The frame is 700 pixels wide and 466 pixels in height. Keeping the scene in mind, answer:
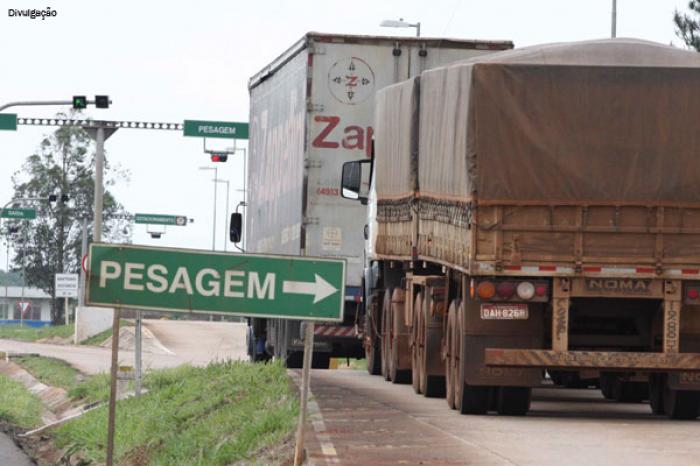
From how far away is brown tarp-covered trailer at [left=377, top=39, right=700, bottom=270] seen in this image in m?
15.7

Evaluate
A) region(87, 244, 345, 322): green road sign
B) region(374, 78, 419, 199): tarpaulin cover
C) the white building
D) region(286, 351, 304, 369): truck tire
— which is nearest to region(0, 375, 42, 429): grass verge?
region(286, 351, 304, 369): truck tire

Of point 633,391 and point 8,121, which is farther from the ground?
point 8,121

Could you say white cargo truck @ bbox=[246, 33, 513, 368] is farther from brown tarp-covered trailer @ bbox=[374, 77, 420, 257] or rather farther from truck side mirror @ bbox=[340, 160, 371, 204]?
brown tarp-covered trailer @ bbox=[374, 77, 420, 257]

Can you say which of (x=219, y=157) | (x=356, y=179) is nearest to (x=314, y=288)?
(x=356, y=179)

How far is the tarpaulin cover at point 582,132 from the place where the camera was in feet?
52.0

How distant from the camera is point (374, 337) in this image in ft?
78.5

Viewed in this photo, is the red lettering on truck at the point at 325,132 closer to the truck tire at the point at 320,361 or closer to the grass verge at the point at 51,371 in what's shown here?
the truck tire at the point at 320,361

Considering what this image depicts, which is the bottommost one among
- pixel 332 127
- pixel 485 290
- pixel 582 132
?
pixel 485 290

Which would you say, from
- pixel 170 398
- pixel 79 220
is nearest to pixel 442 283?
pixel 170 398

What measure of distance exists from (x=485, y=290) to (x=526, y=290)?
366mm

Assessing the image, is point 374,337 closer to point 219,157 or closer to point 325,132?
point 325,132

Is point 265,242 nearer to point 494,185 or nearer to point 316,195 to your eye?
point 316,195

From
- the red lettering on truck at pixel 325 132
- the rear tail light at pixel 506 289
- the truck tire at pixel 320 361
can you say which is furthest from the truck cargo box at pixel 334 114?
the rear tail light at pixel 506 289

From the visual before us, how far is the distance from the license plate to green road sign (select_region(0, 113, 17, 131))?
2647 centimetres
